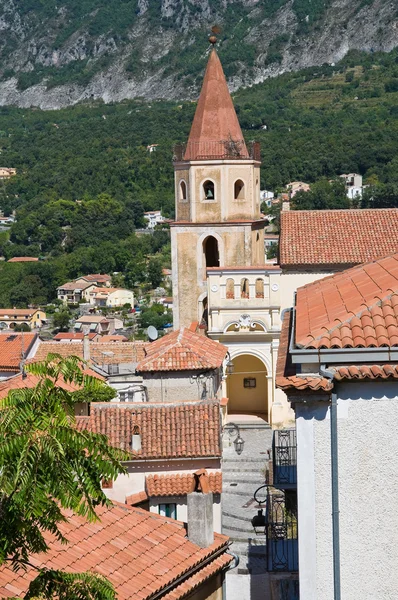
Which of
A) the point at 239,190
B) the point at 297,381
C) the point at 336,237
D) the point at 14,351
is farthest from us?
the point at 14,351

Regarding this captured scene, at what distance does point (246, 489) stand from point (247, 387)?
6.87 meters

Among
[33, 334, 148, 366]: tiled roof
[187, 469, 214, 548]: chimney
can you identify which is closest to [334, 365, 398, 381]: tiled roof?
[187, 469, 214, 548]: chimney

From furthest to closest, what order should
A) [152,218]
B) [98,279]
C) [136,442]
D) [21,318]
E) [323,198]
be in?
[152,218]
[98,279]
[323,198]
[21,318]
[136,442]

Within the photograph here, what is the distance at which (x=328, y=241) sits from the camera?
29750 millimetres

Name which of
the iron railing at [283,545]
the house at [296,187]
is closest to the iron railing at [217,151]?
the iron railing at [283,545]

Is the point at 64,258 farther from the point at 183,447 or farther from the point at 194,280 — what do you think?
the point at 183,447

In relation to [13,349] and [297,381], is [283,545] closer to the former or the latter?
[297,381]

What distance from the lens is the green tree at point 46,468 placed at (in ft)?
24.2

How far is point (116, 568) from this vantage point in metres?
11.6

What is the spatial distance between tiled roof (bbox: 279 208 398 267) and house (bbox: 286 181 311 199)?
294 ft

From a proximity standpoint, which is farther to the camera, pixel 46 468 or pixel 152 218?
pixel 152 218

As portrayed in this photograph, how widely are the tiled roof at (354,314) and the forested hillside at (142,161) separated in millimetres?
94862

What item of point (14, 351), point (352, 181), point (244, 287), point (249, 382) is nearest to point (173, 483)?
point (244, 287)

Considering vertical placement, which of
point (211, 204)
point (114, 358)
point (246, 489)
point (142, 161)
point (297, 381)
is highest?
point (142, 161)
